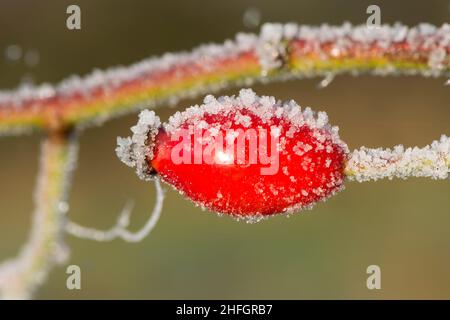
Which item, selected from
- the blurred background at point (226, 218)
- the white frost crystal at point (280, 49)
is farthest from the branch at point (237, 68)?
the blurred background at point (226, 218)

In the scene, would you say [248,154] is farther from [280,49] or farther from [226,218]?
[226,218]

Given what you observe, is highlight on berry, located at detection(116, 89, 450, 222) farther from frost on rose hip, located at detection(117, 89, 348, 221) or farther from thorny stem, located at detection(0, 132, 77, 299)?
thorny stem, located at detection(0, 132, 77, 299)

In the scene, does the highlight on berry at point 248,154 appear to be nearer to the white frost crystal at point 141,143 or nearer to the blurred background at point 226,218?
the white frost crystal at point 141,143

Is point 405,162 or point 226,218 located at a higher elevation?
point 226,218

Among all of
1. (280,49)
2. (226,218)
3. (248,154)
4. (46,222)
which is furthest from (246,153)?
(226,218)

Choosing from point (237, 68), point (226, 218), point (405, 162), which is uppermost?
point (226, 218)

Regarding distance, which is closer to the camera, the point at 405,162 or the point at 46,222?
the point at 405,162

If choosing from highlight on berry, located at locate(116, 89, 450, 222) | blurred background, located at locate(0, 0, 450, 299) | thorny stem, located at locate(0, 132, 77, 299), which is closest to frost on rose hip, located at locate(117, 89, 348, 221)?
highlight on berry, located at locate(116, 89, 450, 222)
